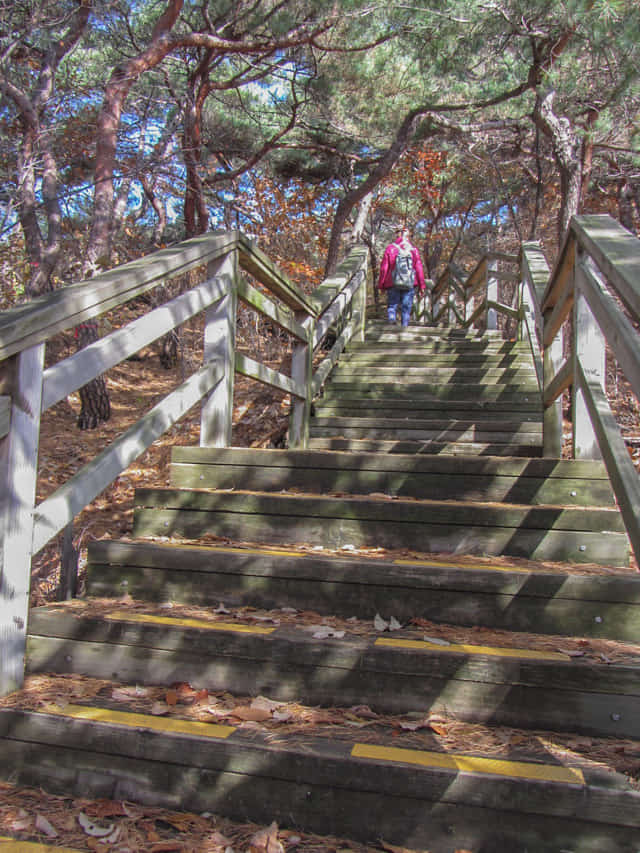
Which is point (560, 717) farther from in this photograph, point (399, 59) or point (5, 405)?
point (399, 59)

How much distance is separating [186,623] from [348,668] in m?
0.60

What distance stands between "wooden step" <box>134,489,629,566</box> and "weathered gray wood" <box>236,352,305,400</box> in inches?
33.3

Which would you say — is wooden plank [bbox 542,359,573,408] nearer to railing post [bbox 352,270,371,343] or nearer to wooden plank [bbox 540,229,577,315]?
wooden plank [bbox 540,229,577,315]

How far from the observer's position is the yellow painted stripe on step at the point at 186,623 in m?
2.21

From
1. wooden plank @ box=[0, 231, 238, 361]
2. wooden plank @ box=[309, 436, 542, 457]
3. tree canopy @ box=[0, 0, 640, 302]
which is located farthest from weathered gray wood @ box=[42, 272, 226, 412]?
tree canopy @ box=[0, 0, 640, 302]

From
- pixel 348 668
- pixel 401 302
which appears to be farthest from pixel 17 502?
pixel 401 302

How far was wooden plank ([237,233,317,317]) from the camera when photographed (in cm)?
360

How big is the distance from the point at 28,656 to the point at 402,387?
3.80m

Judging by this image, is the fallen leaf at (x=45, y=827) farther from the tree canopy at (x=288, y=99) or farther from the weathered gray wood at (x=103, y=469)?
the tree canopy at (x=288, y=99)

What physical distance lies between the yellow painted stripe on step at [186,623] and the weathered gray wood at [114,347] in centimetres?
79

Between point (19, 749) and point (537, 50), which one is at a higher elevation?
point (537, 50)

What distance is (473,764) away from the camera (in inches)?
66.7

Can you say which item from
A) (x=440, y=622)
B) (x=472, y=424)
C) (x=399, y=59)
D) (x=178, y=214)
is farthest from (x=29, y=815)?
(x=178, y=214)

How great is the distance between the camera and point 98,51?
33.5 ft
